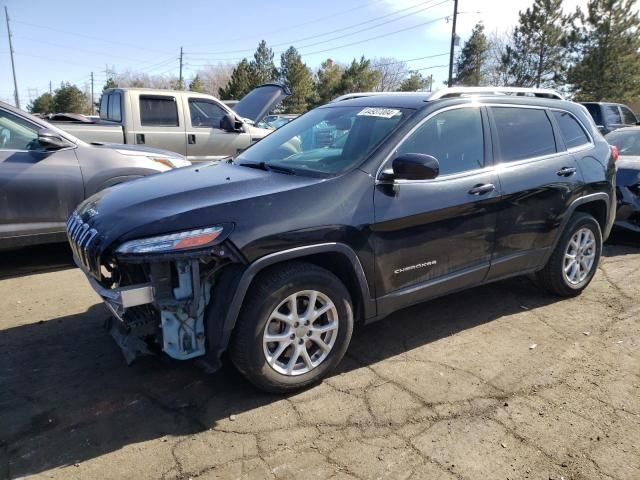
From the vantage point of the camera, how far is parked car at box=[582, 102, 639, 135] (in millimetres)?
14797

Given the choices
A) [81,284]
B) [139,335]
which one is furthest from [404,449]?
[81,284]

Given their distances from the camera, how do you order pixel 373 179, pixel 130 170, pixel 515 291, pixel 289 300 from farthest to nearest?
pixel 130 170 < pixel 515 291 < pixel 373 179 < pixel 289 300

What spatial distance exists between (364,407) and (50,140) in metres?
4.19

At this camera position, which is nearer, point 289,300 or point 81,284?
point 289,300

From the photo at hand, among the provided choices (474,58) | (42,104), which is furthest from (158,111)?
(42,104)

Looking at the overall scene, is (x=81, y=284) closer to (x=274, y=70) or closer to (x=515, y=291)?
(x=515, y=291)

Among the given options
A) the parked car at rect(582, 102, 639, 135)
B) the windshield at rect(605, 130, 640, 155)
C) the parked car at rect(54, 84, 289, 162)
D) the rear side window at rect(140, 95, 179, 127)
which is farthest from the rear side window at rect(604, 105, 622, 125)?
the rear side window at rect(140, 95, 179, 127)

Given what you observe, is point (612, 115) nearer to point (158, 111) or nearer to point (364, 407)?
point (158, 111)

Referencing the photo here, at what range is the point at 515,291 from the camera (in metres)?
4.91

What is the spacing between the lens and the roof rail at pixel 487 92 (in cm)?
376

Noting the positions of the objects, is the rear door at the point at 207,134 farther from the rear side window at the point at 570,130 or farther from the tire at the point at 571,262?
the tire at the point at 571,262

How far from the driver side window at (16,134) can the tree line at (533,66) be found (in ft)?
106

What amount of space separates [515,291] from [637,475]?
8.41 feet

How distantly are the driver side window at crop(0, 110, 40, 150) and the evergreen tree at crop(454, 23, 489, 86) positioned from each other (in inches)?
1885
